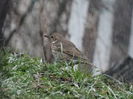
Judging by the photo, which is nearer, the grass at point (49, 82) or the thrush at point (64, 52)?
the grass at point (49, 82)

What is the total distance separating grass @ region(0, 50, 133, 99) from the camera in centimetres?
902

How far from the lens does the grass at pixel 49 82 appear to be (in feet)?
29.6

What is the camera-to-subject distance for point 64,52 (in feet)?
34.9

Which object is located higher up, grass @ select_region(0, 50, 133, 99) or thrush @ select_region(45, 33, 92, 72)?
thrush @ select_region(45, 33, 92, 72)

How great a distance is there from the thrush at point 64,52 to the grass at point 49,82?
11.5 inches

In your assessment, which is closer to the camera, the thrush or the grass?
the grass

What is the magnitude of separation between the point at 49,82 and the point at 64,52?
1.25 m

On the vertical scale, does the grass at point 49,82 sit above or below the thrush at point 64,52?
below

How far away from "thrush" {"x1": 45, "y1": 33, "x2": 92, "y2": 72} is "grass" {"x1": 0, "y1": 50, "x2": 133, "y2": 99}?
0.29m

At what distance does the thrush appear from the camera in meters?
10.5

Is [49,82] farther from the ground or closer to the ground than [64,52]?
closer to the ground

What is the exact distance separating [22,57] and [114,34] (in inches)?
456

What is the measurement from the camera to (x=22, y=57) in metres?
10.4

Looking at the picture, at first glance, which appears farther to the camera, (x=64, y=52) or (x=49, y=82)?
(x=64, y=52)
